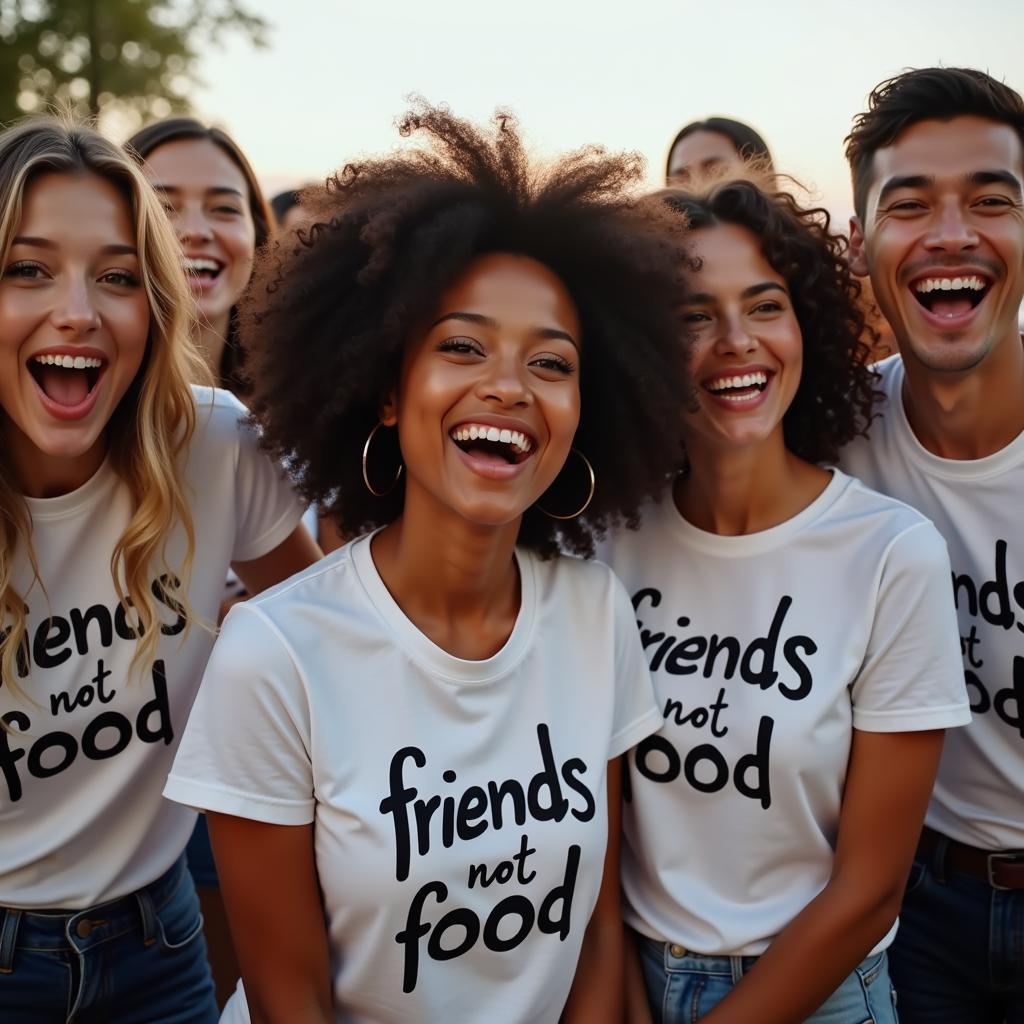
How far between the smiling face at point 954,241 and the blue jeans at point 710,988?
5.19 ft

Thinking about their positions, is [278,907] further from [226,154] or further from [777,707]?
[226,154]

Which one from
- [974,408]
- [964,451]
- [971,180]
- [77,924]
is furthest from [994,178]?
[77,924]

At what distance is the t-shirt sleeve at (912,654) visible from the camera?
100.0 inches

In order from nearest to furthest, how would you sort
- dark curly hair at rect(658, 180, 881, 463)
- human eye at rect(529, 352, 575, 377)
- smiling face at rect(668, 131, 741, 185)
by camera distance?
human eye at rect(529, 352, 575, 377) < dark curly hair at rect(658, 180, 881, 463) < smiling face at rect(668, 131, 741, 185)

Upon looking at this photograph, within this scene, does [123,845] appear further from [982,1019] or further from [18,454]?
[982,1019]

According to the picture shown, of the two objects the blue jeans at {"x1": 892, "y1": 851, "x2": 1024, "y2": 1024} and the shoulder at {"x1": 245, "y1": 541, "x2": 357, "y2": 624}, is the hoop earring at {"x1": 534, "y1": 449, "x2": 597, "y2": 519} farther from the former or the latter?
the blue jeans at {"x1": 892, "y1": 851, "x2": 1024, "y2": 1024}

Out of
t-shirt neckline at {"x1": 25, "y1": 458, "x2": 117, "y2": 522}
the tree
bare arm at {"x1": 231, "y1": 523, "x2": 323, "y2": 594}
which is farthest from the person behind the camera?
the tree

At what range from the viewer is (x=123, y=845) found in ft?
8.95

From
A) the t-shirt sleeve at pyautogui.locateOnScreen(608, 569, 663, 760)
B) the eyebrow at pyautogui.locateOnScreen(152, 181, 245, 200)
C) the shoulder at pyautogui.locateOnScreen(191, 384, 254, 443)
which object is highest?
the eyebrow at pyautogui.locateOnScreen(152, 181, 245, 200)

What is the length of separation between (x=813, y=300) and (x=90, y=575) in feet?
6.28

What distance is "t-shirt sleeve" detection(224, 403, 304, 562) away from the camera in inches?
117

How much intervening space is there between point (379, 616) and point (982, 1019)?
203 centimetres

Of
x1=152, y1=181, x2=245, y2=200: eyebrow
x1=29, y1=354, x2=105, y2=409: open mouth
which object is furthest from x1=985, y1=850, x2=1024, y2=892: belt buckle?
x1=152, y1=181, x2=245, y2=200: eyebrow

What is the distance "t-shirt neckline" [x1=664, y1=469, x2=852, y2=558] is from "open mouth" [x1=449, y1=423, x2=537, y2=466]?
585mm
